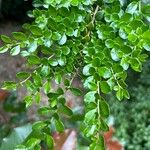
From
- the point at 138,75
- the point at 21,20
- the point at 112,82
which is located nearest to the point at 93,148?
the point at 112,82

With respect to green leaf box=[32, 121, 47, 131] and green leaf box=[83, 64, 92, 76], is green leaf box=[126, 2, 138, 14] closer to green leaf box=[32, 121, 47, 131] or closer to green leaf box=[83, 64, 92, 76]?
green leaf box=[83, 64, 92, 76]

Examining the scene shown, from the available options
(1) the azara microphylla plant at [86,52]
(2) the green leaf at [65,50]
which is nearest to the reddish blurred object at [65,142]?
(1) the azara microphylla plant at [86,52]

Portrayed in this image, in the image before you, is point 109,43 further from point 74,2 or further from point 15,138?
point 15,138

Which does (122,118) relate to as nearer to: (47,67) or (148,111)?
(148,111)

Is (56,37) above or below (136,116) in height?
above

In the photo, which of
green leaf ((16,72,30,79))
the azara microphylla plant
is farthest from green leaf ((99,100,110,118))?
green leaf ((16,72,30,79))

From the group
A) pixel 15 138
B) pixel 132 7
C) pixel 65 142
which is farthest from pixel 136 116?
pixel 132 7

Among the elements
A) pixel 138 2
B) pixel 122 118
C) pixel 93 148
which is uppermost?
pixel 138 2
